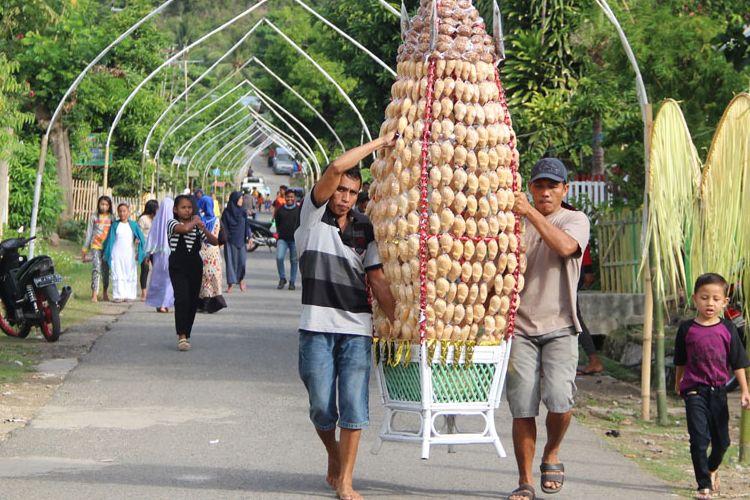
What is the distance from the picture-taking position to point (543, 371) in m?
6.68

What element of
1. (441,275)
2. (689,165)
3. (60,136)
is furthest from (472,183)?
(60,136)

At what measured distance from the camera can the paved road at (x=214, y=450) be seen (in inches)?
278

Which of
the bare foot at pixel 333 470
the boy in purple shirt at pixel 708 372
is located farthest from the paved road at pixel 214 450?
the boy in purple shirt at pixel 708 372

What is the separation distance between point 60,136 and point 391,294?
3034cm

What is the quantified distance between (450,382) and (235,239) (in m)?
16.3

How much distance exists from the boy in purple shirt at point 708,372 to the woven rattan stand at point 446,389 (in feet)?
3.66

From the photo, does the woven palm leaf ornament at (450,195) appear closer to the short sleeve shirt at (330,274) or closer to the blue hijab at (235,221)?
the short sleeve shirt at (330,274)

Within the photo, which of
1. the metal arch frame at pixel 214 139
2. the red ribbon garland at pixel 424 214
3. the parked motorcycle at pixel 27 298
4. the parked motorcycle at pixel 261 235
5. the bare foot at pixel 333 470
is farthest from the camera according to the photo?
the metal arch frame at pixel 214 139

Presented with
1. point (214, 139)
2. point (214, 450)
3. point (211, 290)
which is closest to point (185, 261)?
point (211, 290)

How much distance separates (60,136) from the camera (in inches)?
1396

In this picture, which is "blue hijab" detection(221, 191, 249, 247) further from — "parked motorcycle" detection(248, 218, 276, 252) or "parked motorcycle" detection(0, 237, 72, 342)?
"parked motorcycle" detection(248, 218, 276, 252)

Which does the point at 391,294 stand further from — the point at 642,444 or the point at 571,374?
the point at 642,444

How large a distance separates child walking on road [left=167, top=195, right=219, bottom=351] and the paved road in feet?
2.36

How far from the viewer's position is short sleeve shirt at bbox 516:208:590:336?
664cm
